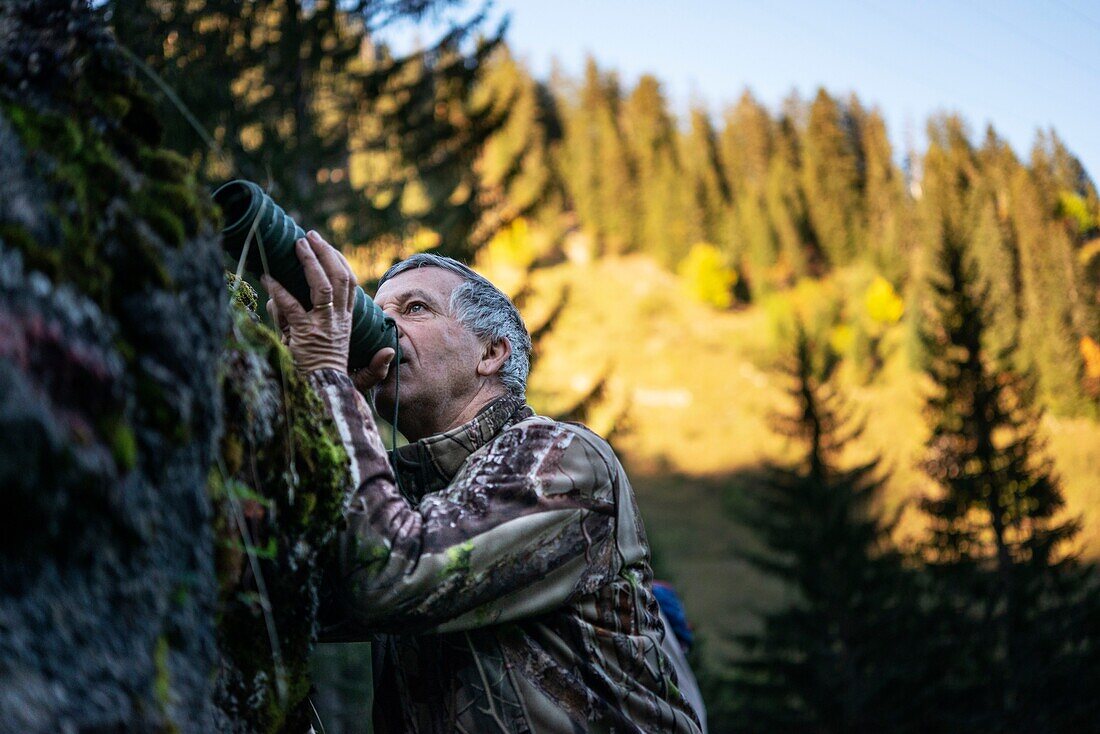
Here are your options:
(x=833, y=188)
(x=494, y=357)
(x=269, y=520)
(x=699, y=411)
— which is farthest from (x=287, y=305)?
(x=833, y=188)

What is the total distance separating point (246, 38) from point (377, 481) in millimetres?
8934

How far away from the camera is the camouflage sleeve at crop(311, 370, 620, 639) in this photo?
1.74 metres

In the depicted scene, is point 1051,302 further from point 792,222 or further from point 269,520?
point 792,222

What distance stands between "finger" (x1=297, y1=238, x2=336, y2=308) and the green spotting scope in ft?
0.04

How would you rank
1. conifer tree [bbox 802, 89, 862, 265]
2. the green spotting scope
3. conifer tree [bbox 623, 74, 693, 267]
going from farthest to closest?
conifer tree [bbox 623, 74, 693, 267] < conifer tree [bbox 802, 89, 862, 265] < the green spotting scope

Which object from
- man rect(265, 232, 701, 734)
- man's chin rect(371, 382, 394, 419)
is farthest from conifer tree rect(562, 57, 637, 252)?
man rect(265, 232, 701, 734)

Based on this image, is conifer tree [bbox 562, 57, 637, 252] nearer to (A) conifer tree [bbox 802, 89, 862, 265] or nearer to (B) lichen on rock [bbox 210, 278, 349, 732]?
(A) conifer tree [bbox 802, 89, 862, 265]

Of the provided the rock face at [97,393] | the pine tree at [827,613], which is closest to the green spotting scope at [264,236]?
the rock face at [97,393]

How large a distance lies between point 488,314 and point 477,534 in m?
0.88

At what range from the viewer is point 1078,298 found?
1895 cm

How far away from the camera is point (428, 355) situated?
246cm

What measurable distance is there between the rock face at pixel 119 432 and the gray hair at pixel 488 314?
3.26ft

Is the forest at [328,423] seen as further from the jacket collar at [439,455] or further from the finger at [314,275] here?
the jacket collar at [439,455]

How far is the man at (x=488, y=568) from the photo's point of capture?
1.78m
